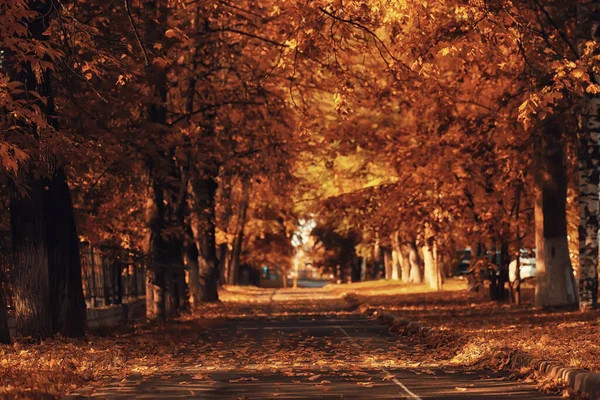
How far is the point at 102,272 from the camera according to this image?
108 feet

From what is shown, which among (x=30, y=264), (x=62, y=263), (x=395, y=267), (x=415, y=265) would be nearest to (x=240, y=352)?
(x=62, y=263)

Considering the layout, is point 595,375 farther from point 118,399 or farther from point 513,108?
point 513,108

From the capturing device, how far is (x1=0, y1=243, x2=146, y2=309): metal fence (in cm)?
2431

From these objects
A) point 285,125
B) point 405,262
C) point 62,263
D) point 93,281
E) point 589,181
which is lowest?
point 93,281

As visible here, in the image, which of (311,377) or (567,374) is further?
(311,377)

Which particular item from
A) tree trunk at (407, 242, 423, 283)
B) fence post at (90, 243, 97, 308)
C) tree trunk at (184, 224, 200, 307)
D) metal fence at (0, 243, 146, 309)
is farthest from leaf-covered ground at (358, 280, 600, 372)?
tree trunk at (407, 242, 423, 283)

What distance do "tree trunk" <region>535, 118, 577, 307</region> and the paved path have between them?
667 centimetres

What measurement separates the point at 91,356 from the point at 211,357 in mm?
2688

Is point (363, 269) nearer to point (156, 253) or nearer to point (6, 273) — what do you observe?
point (156, 253)

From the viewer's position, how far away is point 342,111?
2019 cm

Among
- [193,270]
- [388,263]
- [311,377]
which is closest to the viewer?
[311,377]

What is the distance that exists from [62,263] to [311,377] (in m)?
7.66

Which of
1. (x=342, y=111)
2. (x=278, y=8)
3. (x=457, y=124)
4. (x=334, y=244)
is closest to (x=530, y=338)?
(x=342, y=111)

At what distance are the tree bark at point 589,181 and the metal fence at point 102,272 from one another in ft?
35.4
